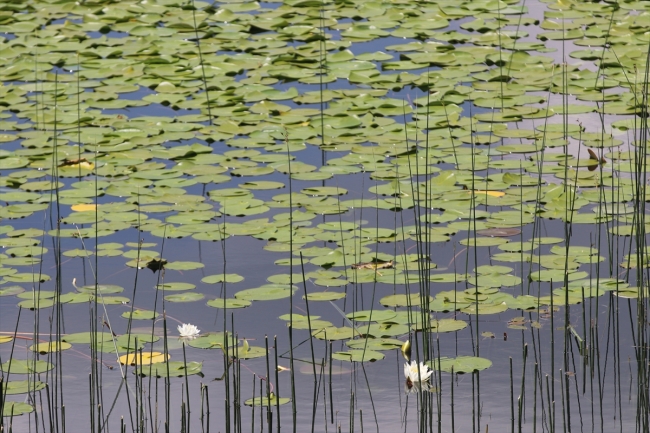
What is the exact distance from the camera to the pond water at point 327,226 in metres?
2.56

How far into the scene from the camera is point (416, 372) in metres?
2.44

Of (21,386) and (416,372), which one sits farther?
(21,386)

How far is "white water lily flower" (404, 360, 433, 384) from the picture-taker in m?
2.36

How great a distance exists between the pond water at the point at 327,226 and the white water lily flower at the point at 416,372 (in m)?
0.02

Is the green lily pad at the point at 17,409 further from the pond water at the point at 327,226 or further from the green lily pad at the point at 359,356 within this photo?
the green lily pad at the point at 359,356

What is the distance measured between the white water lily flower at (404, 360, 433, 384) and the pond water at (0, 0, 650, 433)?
2cm

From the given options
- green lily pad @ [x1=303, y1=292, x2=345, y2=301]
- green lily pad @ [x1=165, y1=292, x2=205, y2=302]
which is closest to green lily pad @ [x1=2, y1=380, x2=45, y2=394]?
green lily pad @ [x1=165, y1=292, x2=205, y2=302]

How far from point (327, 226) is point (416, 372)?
4.19ft

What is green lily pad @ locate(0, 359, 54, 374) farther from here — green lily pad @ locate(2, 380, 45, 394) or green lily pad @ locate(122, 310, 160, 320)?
green lily pad @ locate(122, 310, 160, 320)

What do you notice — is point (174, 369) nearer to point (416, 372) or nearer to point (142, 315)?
point (142, 315)

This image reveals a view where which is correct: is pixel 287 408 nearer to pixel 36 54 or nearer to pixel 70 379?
pixel 70 379

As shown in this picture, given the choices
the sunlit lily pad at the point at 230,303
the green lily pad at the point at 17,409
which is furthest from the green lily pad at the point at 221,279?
the green lily pad at the point at 17,409

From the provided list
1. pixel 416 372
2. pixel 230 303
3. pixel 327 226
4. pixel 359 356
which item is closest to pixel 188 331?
pixel 230 303

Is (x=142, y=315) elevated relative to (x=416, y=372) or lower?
lower
